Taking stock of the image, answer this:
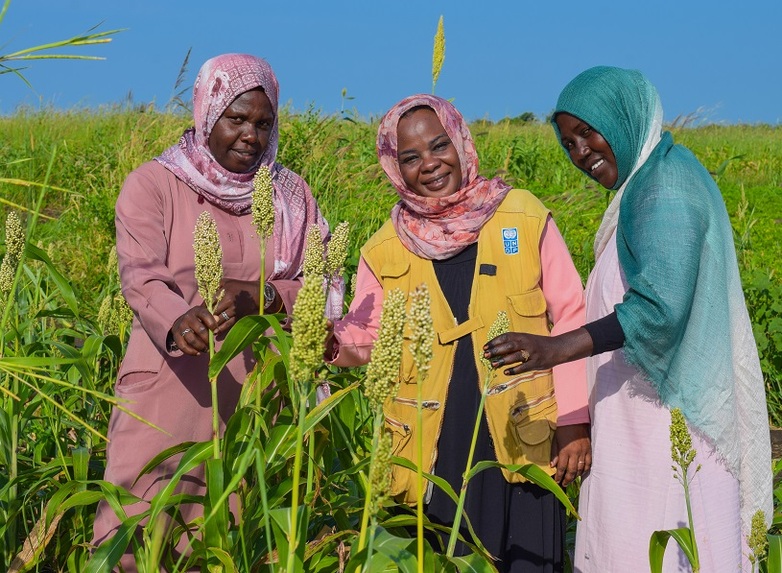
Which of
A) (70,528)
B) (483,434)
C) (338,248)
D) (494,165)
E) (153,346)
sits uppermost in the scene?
(494,165)

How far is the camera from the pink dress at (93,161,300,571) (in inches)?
115

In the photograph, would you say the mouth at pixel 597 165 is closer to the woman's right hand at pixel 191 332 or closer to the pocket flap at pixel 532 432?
the pocket flap at pixel 532 432

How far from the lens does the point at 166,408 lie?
2.97 m

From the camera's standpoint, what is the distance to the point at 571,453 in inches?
108

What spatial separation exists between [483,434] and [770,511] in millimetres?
804

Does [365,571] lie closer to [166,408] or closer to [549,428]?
[549,428]

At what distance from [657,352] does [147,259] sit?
4.74ft

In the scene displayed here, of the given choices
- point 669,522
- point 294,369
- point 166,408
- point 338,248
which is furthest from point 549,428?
point 294,369

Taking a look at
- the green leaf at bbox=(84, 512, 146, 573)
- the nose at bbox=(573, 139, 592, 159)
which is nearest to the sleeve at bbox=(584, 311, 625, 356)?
the nose at bbox=(573, 139, 592, 159)

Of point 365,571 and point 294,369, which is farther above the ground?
point 294,369

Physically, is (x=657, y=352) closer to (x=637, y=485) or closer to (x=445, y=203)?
(x=637, y=485)

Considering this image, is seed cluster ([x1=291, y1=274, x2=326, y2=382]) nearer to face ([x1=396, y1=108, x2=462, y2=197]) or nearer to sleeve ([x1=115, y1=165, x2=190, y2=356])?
sleeve ([x1=115, y1=165, x2=190, y2=356])

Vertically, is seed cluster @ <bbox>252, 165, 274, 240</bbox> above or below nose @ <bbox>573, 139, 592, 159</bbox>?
below

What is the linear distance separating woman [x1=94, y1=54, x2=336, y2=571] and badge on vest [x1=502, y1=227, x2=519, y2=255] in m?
0.62
